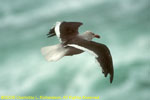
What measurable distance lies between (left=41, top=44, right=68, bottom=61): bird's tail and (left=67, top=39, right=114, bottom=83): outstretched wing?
12 centimetres

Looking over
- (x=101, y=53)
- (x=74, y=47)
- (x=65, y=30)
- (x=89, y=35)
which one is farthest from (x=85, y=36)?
(x=101, y=53)

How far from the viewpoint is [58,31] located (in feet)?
12.5

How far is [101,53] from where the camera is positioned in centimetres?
334

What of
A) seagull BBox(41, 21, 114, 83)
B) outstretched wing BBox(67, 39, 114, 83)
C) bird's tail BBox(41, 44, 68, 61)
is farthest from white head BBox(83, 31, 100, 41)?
outstretched wing BBox(67, 39, 114, 83)

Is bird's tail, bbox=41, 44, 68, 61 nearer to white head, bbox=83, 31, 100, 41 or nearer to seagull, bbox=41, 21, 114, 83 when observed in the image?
seagull, bbox=41, 21, 114, 83

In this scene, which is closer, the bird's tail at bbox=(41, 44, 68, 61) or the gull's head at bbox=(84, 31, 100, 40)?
the bird's tail at bbox=(41, 44, 68, 61)

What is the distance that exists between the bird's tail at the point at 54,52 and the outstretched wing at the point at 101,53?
122 millimetres

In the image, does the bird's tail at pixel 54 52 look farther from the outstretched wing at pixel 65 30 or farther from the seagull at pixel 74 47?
the outstretched wing at pixel 65 30

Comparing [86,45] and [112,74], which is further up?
[86,45]

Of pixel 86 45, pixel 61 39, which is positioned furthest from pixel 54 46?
pixel 86 45

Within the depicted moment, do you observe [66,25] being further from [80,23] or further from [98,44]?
[98,44]

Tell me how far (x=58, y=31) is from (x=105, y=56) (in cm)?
63

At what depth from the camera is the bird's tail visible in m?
3.44

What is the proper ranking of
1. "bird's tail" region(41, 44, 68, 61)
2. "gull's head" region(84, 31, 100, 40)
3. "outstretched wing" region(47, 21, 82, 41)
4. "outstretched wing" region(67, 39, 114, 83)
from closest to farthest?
"outstretched wing" region(67, 39, 114, 83) → "bird's tail" region(41, 44, 68, 61) → "outstretched wing" region(47, 21, 82, 41) → "gull's head" region(84, 31, 100, 40)
